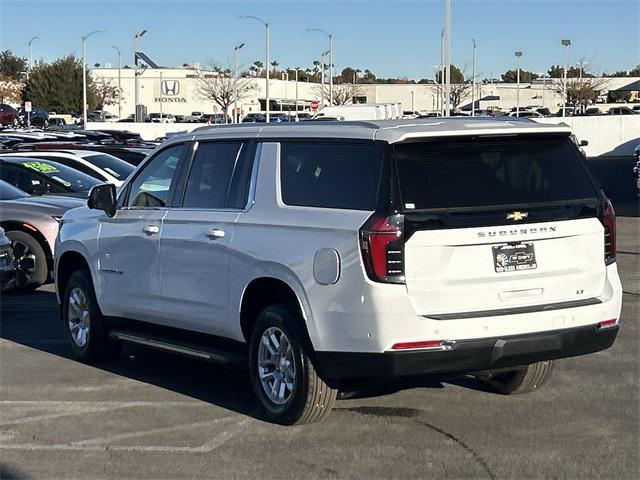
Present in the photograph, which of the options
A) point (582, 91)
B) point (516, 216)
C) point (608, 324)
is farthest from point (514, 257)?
point (582, 91)

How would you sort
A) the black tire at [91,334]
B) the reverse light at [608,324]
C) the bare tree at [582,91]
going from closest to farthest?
the reverse light at [608,324], the black tire at [91,334], the bare tree at [582,91]

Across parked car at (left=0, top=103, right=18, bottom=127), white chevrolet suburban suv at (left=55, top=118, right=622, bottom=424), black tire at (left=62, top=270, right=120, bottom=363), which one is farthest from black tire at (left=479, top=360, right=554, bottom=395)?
parked car at (left=0, top=103, right=18, bottom=127)

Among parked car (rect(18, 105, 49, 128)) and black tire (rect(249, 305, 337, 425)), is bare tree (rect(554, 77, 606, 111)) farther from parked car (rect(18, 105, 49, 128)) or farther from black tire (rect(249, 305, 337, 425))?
black tire (rect(249, 305, 337, 425))

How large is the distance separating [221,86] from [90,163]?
78.7 metres

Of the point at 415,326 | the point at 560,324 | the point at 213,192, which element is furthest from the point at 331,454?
the point at 213,192

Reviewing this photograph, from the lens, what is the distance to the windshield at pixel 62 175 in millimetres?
15102

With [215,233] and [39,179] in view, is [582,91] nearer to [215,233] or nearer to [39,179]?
[39,179]

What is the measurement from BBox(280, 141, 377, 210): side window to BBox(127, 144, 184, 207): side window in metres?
1.31

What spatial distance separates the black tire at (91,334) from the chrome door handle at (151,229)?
1.10 m

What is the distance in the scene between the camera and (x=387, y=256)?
6.07 metres

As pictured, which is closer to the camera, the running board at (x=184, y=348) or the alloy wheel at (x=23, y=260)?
the running board at (x=184, y=348)

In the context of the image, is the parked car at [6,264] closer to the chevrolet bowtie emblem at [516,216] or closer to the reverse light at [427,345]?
the reverse light at [427,345]

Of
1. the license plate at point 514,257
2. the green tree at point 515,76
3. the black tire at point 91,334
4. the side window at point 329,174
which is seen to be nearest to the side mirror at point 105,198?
the black tire at point 91,334

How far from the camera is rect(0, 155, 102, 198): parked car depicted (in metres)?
15.0
